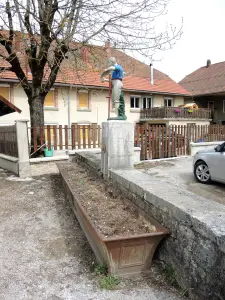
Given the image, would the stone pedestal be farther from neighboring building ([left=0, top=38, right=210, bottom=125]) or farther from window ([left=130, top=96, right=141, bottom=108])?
window ([left=130, top=96, right=141, bottom=108])

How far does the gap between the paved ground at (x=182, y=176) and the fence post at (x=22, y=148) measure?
424 cm

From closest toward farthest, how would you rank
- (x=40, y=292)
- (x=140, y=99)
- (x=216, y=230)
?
(x=216, y=230), (x=40, y=292), (x=140, y=99)

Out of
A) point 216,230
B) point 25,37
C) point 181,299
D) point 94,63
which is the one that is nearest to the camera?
point 216,230

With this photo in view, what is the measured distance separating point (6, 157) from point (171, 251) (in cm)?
801

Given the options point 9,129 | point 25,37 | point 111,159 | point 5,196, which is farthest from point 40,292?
point 25,37

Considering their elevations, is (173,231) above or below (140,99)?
below

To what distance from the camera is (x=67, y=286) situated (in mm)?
2570

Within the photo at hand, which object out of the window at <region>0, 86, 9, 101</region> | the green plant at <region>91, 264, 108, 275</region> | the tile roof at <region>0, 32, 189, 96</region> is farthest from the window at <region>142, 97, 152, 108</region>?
the green plant at <region>91, 264, 108, 275</region>

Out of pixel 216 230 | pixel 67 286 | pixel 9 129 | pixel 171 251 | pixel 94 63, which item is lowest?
pixel 67 286

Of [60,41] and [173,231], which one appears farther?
[60,41]

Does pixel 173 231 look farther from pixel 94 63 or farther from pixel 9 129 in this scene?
pixel 94 63

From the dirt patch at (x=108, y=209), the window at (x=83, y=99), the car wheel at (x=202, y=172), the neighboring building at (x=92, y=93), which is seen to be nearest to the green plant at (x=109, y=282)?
the dirt patch at (x=108, y=209)

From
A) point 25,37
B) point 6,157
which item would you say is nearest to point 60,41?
point 25,37

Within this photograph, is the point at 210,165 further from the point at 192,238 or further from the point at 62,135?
the point at 62,135
